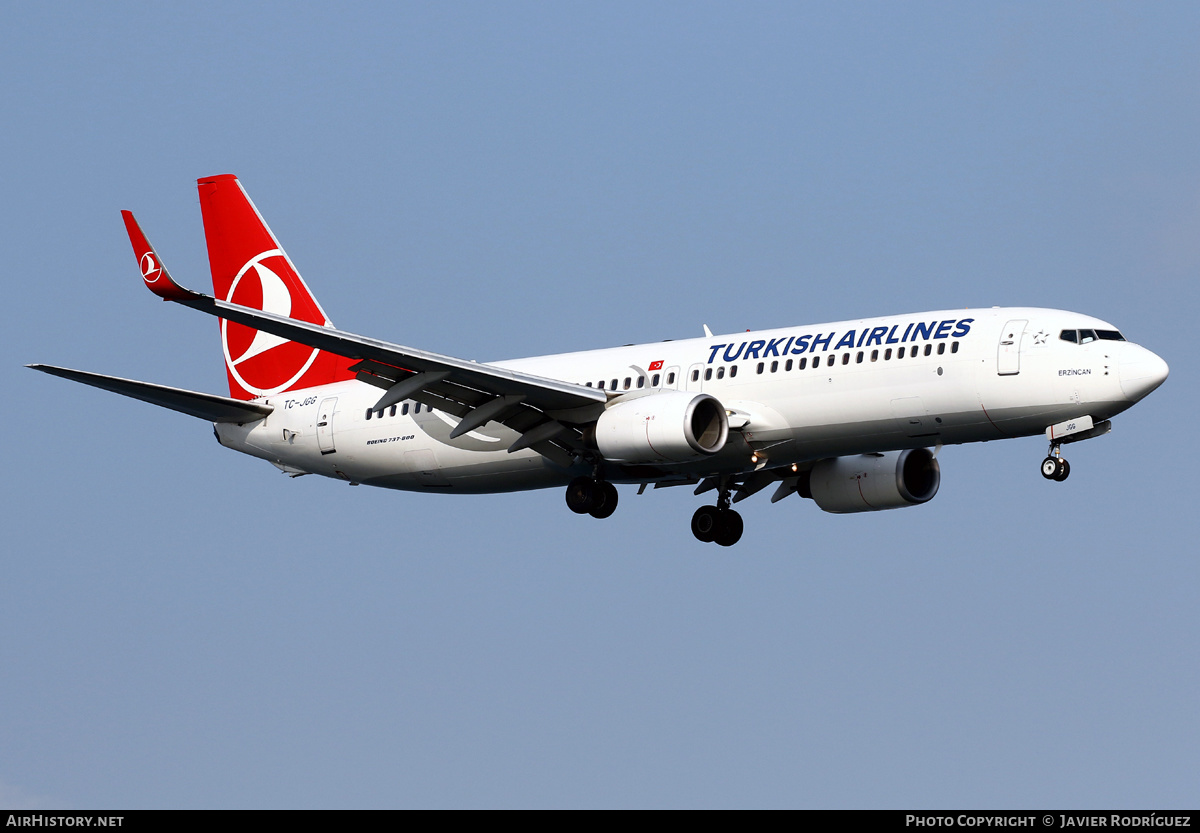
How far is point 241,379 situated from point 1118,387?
25304 millimetres

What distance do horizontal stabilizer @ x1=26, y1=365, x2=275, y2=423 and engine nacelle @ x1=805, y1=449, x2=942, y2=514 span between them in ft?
50.8

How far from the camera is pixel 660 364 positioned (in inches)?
1772

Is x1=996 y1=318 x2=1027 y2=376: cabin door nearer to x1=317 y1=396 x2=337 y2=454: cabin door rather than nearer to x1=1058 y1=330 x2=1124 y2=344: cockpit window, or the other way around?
x1=1058 y1=330 x2=1124 y2=344: cockpit window

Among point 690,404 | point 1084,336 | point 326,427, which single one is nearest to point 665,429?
point 690,404

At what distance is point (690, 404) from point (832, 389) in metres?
3.25

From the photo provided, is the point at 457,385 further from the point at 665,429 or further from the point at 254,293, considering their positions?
the point at 254,293

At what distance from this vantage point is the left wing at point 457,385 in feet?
132

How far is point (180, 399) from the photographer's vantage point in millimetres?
47969

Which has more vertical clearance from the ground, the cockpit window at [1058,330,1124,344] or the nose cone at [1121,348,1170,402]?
the cockpit window at [1058,330,1124,344]

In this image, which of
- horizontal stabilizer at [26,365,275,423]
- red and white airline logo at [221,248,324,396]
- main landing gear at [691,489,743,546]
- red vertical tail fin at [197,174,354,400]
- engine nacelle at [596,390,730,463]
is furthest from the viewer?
red and white airline logo at [221,248,324,396]

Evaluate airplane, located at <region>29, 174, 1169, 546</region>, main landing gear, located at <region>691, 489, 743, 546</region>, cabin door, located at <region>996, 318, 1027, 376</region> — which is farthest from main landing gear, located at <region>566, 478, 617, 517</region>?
cabin door, located at <region>996, 318, 1027, 376</region>

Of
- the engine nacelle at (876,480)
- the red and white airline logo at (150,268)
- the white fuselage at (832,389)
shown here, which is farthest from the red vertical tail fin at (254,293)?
the engine nacelle at (876,480)

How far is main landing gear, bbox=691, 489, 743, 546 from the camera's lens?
4888 centimetres
